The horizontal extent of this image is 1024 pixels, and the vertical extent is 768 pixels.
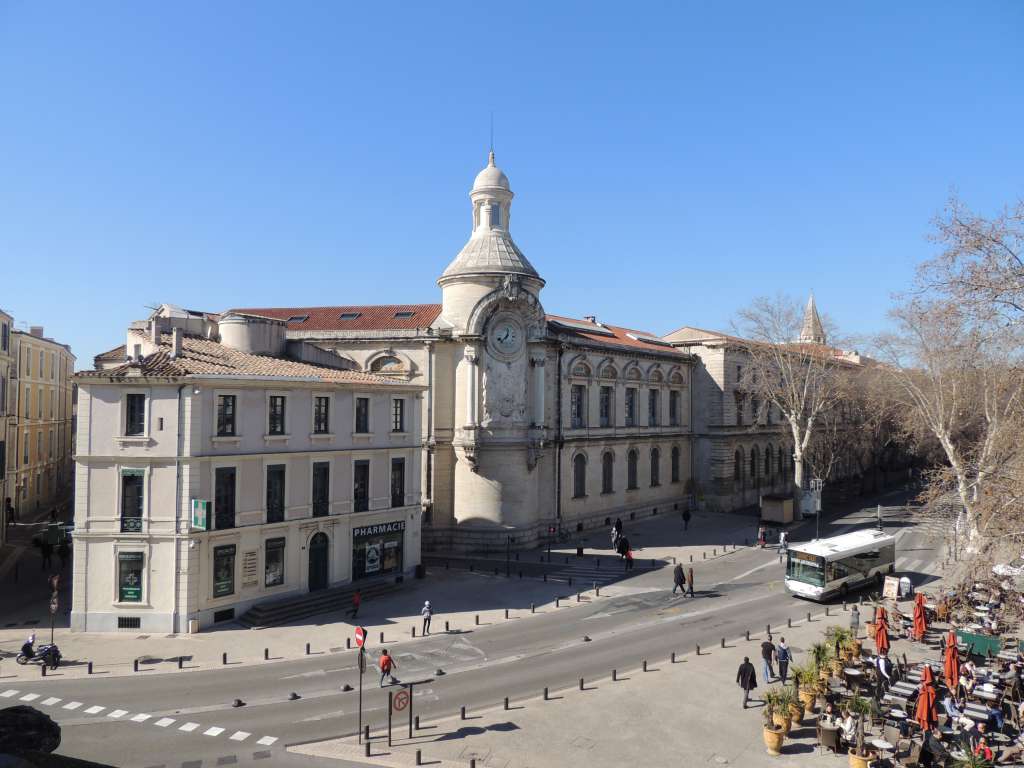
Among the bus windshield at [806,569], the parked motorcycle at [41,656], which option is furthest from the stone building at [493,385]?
the parked motorcycle at [41,656]

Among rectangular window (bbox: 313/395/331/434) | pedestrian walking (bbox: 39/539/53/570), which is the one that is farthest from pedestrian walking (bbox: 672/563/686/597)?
pedestrian walking (bbox: 39/539/53/570)

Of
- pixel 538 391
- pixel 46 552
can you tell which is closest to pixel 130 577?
pixel 46 552

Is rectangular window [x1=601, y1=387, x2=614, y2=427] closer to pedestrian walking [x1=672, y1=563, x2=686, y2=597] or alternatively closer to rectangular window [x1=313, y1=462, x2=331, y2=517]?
pedestrian walking [x1=672, y1=563, x2=686, y2=597]

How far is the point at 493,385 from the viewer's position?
43812mm

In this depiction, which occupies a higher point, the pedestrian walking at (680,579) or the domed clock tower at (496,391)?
the domed clock tower at (496,391)

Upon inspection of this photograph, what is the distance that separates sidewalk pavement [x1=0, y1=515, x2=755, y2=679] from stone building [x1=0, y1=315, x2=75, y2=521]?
1403 cm

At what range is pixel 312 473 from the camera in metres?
31.6

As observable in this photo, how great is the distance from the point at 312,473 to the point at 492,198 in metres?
25.3

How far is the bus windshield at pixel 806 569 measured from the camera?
101ft

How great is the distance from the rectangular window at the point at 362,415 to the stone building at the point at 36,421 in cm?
2752

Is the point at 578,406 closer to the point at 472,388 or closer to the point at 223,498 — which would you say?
the point at 472,388

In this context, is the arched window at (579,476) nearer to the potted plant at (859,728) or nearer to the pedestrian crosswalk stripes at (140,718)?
the potted plant at (859,728)

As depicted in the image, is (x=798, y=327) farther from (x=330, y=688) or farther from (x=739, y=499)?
(x=330, y=688)

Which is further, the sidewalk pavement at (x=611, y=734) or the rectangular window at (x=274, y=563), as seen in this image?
the rectangular window at (x=274, y=563)
